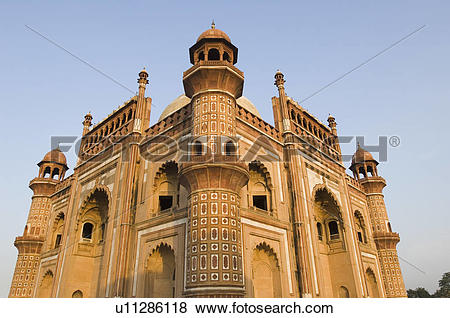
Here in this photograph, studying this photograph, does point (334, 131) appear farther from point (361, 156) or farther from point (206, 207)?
point (206, 207)

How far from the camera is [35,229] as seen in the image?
25609mm

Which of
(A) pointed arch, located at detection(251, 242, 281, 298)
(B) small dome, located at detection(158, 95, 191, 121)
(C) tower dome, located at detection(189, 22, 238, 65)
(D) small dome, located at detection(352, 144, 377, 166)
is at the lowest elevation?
(A) pointed arch, located at detection(251, 242, 281, 298)

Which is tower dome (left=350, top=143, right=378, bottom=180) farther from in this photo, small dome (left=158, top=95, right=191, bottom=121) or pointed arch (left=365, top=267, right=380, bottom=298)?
small dome (left=158, top=95, right=191, bottom=121)

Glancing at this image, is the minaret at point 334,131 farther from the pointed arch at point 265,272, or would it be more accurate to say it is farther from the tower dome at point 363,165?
the pointed arch at point 265,272

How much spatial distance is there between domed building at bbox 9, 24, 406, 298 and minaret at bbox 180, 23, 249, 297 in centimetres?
4

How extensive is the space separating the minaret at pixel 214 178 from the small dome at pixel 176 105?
7766mm

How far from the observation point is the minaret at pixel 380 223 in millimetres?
25672

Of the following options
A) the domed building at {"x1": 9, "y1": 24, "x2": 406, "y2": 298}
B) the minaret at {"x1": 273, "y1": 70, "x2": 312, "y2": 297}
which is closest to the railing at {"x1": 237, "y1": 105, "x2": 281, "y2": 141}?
the domed building at {"x1": 9, "y1": 24, "x2": 406, "y2": 298}

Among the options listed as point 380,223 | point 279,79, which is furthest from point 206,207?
point 380,223

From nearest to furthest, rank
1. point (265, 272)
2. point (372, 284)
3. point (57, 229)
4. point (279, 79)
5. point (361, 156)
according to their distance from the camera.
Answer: point (265, 272), point (279, 79), point (372, 284), point (57, 229), point (361, 156)

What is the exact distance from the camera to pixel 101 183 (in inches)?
782

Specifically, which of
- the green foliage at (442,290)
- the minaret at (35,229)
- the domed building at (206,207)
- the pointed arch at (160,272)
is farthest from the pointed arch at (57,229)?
the green foliage at (442,290)

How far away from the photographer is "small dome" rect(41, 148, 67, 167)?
28.8 metres

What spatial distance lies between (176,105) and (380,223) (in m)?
19.9
